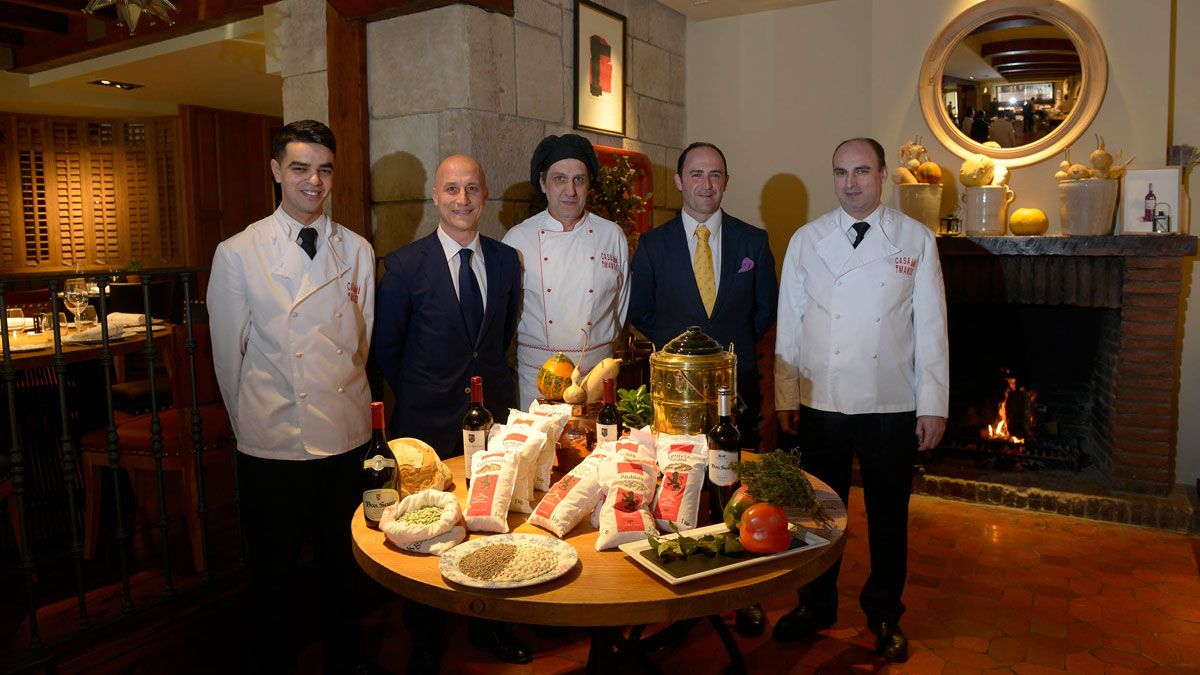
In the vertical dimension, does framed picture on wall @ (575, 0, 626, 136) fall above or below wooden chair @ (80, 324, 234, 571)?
above

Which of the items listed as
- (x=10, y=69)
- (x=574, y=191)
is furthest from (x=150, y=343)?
(x=10, y=69)

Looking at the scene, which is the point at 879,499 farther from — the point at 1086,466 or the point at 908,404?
the point at 1086,466

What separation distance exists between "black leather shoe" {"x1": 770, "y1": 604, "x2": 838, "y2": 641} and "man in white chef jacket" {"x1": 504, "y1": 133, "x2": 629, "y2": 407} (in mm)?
1181

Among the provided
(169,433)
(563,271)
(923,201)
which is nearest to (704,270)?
(563,271)

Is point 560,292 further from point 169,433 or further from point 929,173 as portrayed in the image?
point 929,173

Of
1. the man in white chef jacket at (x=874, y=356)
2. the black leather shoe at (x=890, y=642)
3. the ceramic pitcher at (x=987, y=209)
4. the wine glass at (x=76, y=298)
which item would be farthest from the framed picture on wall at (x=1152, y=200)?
the wine glass at (x=76, y=298)

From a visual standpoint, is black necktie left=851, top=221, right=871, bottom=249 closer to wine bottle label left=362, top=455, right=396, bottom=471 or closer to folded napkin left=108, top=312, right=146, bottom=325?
wine bottle label left=362, top=455, right=396, bottom=471

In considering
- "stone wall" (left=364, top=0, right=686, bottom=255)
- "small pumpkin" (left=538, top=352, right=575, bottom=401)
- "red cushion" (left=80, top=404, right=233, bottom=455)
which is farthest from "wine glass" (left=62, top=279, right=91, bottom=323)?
"small pumpkin" (left=538, top=352, right=575, bottom=401)

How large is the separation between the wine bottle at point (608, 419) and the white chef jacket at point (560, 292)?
36.1 inches

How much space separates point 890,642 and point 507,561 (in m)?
1.79

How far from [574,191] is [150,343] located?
1.57 m

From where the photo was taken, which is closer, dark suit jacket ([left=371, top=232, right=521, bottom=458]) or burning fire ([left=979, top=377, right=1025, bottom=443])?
dark suit jacket ([left=371, top=232, right=521, bottom=458])

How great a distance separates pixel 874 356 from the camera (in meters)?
2.78

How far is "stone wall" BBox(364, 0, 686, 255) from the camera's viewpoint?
3.69 meters
